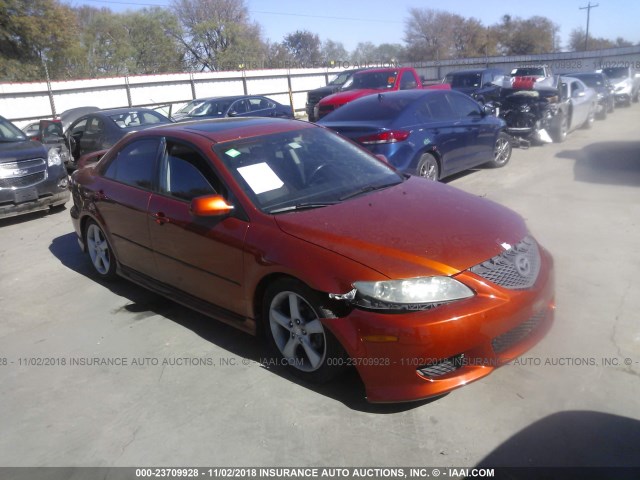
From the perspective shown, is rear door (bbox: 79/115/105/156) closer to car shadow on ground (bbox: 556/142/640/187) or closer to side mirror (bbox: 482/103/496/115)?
side mirror (bbox: 482/103/496/115)


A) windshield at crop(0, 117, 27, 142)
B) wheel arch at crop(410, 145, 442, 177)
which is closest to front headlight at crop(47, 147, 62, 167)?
windshield at crop(0, 117, 27, 142)

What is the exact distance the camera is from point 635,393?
322 cm

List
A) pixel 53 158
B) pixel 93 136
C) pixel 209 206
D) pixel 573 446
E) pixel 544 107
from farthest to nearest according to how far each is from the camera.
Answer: pixel 544 107 → pixel 93 136 → pixel 53 158 → pixel 209 206 → pixel 573 446

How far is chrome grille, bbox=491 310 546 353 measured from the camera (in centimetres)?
317

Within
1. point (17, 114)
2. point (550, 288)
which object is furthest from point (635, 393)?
point (17, 114)

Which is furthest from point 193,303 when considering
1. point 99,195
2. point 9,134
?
point 9,134

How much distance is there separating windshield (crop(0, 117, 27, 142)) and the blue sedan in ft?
16.8

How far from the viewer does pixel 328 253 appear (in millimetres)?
3225

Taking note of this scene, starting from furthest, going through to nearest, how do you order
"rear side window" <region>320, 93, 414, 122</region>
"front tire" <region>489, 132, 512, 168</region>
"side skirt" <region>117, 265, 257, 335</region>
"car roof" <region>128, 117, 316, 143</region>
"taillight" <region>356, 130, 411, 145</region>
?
"front tire" <region>489, 132, 512, 168</region> → "rear side window" <region>320, 93, 414, 122</region> → "taillight" <region>356, 130, 411, 145</region> → "car roof" <region>128, 117, 316, 143</region> → "side skirt" <region>117, 265, 257, 335</region>

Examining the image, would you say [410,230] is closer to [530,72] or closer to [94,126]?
[94,126]

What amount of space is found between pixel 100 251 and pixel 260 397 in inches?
115

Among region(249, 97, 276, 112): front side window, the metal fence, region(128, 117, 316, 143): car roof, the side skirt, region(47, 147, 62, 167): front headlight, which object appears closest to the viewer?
the side skirt

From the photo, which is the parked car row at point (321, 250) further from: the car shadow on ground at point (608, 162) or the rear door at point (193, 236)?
the car shadow on ground at point (608, 162)

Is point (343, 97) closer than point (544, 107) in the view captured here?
No
